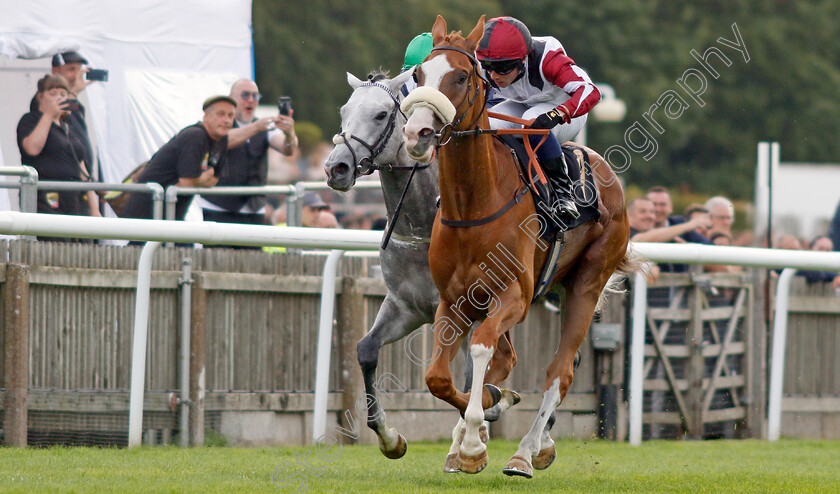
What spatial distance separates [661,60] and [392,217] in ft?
96.8

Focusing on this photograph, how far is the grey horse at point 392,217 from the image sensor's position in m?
6.67

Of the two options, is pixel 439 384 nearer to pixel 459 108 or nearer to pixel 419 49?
pixel 459 108

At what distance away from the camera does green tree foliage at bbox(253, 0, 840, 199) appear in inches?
1332

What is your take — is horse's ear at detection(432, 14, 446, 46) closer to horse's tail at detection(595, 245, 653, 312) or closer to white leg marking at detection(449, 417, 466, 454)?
white leg marking at detection(449, 417, 466, 454)

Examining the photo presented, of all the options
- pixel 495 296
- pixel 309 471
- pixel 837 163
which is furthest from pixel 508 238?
pixel 837 163

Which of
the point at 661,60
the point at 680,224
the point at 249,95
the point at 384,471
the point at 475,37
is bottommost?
the point at 384,471

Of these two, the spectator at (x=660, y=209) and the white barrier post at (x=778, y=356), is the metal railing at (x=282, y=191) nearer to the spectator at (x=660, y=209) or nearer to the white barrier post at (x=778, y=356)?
the spectator at (x=660, y=209)

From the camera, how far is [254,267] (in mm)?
8336

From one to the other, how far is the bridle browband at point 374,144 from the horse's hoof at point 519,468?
1524 millimetres

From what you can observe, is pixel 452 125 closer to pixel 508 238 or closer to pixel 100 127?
pixel 508 238

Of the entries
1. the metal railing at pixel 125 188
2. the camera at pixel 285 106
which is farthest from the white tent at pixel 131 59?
the metal railing at pixel 125 188

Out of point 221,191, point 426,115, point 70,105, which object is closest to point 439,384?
point 426,115

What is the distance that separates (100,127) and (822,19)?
31306 millimetres

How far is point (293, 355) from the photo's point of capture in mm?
8281
